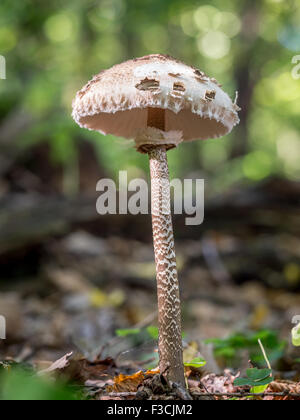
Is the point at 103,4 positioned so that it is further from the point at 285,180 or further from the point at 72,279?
the point at 72,279

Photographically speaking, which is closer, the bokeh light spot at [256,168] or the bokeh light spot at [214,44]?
the bokeh light spot at [256,168]

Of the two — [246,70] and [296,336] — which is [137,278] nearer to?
[296,336]

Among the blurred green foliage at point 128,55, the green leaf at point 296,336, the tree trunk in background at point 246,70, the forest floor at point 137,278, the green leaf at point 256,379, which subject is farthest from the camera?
the tree trunk in background at point 246,70

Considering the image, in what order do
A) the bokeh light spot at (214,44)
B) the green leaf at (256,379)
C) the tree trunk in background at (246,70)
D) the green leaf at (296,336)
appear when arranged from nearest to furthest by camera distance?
the green leaf at (256,379)
the green leaf at (296,336)
the tree trunk in background at (246,70)
the bokeh light spot at (214,44)

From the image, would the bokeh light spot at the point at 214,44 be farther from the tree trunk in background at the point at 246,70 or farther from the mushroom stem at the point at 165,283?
the mushroom stem at the point at 165,283

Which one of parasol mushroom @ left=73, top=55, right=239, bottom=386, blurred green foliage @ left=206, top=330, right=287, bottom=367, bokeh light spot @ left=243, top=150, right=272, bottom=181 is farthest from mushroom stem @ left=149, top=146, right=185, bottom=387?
bokeh light spot @ left=243, top=150, right=272, bottom=181

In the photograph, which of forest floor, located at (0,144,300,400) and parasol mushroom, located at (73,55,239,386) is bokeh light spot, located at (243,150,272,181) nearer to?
forest floor, located at (0,144,300,400)

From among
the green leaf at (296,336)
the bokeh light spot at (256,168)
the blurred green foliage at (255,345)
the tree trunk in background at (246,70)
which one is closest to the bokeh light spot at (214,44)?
the tree trunk in background at (246,70)
